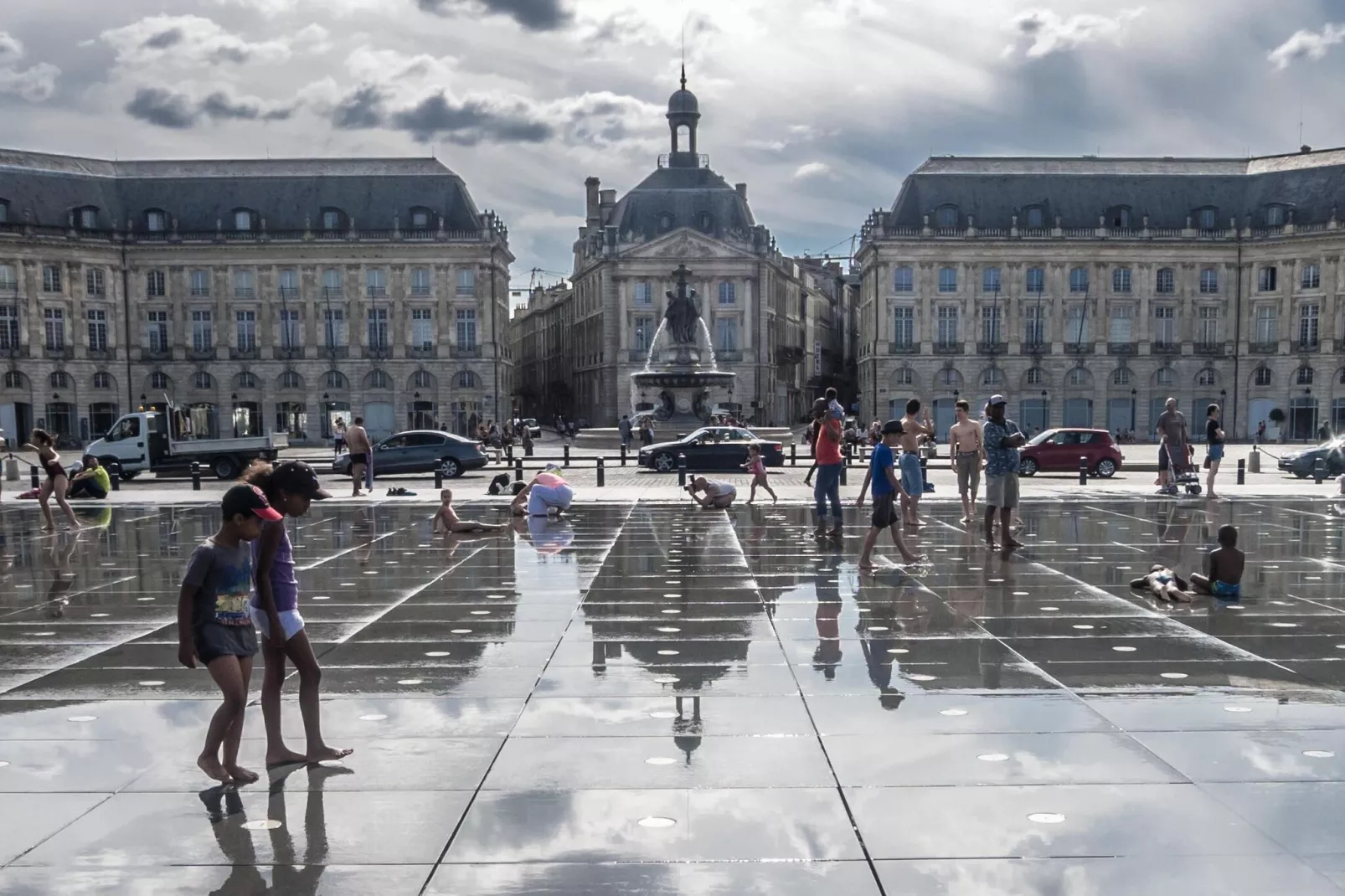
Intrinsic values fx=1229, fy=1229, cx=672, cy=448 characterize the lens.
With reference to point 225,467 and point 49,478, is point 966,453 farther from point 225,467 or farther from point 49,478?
point 225,467

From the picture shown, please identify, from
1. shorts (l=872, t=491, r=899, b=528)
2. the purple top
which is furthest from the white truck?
the purple top

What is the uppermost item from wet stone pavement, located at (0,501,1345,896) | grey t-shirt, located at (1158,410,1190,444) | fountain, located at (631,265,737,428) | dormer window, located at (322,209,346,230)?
dormer window, located at (322,209,346,230)

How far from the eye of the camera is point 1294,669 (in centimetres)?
862

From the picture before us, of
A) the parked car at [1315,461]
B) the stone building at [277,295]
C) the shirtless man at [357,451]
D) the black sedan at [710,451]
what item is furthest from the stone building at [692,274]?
the shirtless man at [357,451]

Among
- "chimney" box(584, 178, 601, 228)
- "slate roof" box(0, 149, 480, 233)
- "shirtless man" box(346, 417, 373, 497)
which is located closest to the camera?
"shirtless man" box(346, 417, 373, 497)

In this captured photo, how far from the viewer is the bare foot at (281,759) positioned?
662 cm

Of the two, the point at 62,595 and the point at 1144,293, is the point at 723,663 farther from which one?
the point at 1144,293

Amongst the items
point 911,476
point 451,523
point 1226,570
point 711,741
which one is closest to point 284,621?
point 711,741

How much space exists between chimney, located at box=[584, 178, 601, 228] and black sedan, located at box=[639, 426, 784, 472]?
2559 inches

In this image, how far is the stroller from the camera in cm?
2408

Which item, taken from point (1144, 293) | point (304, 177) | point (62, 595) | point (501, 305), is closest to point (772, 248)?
point (501, 305)

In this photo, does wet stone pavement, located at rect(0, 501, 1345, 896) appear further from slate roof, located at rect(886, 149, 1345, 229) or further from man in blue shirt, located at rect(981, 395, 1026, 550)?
slate roof, located at rect(886, 149, 1345, 229)

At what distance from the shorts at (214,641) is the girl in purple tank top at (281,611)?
0.20 metres

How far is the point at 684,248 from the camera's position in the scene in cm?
8281
